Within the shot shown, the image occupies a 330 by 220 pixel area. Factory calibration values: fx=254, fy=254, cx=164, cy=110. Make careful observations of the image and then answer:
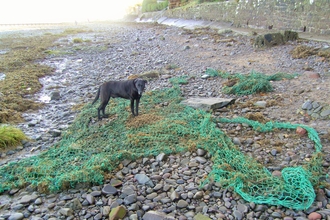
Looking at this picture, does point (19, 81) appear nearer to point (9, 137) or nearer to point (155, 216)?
point (9, 137)

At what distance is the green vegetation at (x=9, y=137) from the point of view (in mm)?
4699

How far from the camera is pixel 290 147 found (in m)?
3.97

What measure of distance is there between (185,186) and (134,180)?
0.74m

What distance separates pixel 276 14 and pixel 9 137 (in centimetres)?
1380

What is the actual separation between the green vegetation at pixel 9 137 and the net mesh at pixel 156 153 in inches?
32.6

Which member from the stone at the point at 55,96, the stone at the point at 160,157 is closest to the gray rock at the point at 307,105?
the stone at the point at 160,157

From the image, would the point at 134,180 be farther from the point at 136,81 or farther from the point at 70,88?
the point at 70,88

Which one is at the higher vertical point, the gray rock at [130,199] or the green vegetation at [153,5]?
the green vegetation at [153,5]

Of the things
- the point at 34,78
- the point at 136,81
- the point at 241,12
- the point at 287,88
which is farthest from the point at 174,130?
the point at 241,12

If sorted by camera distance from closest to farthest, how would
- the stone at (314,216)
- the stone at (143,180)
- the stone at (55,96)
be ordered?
the stone at (314,216) < the stone at (143,180) < the stone at (55,96)

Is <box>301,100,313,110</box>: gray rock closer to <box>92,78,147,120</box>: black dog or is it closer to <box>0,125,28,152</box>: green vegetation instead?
<box>92,78,147,120</box>: black dog

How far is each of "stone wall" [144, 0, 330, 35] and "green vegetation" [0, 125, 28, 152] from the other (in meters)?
12.0

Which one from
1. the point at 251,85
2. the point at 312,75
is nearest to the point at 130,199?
the point at 251,85

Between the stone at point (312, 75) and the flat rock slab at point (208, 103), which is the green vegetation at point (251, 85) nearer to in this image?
the stone at point (312, 75)
